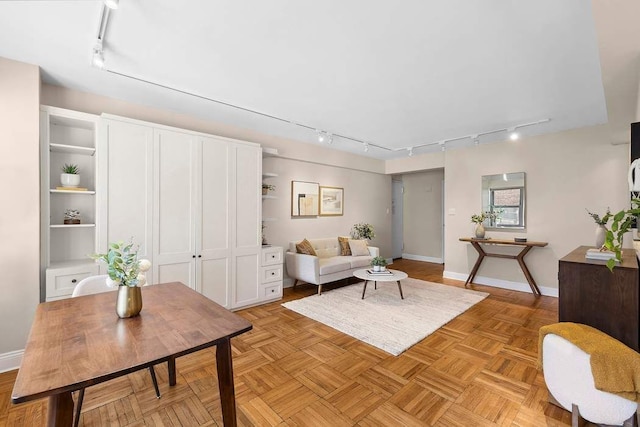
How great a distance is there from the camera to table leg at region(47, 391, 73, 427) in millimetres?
947

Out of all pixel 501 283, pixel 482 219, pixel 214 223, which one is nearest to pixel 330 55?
pixel 214 223

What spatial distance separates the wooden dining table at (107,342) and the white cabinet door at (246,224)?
1.92 m

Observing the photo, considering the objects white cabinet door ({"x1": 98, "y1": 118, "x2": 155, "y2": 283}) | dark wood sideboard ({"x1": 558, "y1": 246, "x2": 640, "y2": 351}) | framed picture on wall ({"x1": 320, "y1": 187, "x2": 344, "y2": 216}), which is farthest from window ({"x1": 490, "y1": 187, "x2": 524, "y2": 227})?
white cabinet door ({"x1": 98, "y1": 118, "x2": 155, "y2": 283})

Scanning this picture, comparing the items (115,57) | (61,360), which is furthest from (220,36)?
(61,360)

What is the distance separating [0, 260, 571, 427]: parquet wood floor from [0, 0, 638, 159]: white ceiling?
2404 millimetres

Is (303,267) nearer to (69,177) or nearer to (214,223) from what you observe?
(214,223)

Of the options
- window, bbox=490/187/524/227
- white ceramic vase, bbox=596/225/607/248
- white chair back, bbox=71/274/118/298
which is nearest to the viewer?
white chair back, bbox=71/274/118/298

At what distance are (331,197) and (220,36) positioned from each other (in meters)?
3.85

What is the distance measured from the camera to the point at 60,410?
0.96m

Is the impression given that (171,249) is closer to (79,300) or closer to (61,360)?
(79,300)

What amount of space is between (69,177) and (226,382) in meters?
2.64

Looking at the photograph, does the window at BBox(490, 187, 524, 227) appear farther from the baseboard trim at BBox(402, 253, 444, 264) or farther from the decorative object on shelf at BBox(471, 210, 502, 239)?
the baseboard trim at BBox(402, 253, 444, 264)

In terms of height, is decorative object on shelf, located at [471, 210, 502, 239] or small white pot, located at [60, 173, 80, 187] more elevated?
small white pot, located at [60, 173, 80, 187]

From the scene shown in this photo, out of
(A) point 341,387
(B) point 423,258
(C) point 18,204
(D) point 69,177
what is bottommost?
(A) point 341,387
